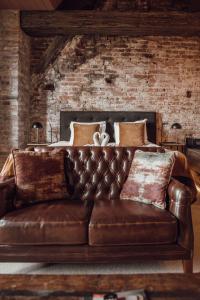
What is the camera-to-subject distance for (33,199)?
96.1 inches

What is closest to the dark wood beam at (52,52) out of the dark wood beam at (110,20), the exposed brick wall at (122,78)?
the exposed brick wall at (122,78)

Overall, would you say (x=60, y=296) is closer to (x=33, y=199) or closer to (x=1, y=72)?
(x=33, y=199)

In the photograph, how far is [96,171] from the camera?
2.81 metres

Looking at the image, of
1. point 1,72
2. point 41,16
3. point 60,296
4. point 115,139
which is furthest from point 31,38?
point 60,296

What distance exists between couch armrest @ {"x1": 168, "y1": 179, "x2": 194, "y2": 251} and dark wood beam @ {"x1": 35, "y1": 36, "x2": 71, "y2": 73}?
4.95 meters

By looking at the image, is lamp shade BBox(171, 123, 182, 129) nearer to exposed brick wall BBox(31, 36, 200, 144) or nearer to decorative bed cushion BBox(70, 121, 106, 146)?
exposed brick wall BBox(31, 36, 200, 144)

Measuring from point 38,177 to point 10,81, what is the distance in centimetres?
360

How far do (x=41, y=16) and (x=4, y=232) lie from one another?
15.4ft

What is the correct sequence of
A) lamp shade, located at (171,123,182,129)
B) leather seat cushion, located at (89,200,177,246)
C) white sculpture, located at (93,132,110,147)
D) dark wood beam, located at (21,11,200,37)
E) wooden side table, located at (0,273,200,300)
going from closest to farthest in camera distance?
A: wooden side table, located at (0,273,200,300)
leather seat cushion, located at (89,200,177,246)
white sculpture, located at (93,132,110,147)
dark wood beam, located at (21,11,200,37)
lamp shade, located at (171,123,182,129)

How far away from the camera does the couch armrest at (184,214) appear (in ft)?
6.84

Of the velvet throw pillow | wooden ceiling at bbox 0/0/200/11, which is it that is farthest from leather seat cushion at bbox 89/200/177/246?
wooden ceiling at bbox 0/0/200/11

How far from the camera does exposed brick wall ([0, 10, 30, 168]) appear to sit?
552cm

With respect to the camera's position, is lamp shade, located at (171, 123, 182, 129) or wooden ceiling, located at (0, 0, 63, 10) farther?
lamp shade, located at (171, 123, 182, 129)

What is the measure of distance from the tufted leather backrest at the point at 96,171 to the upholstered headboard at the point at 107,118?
3414 mm
